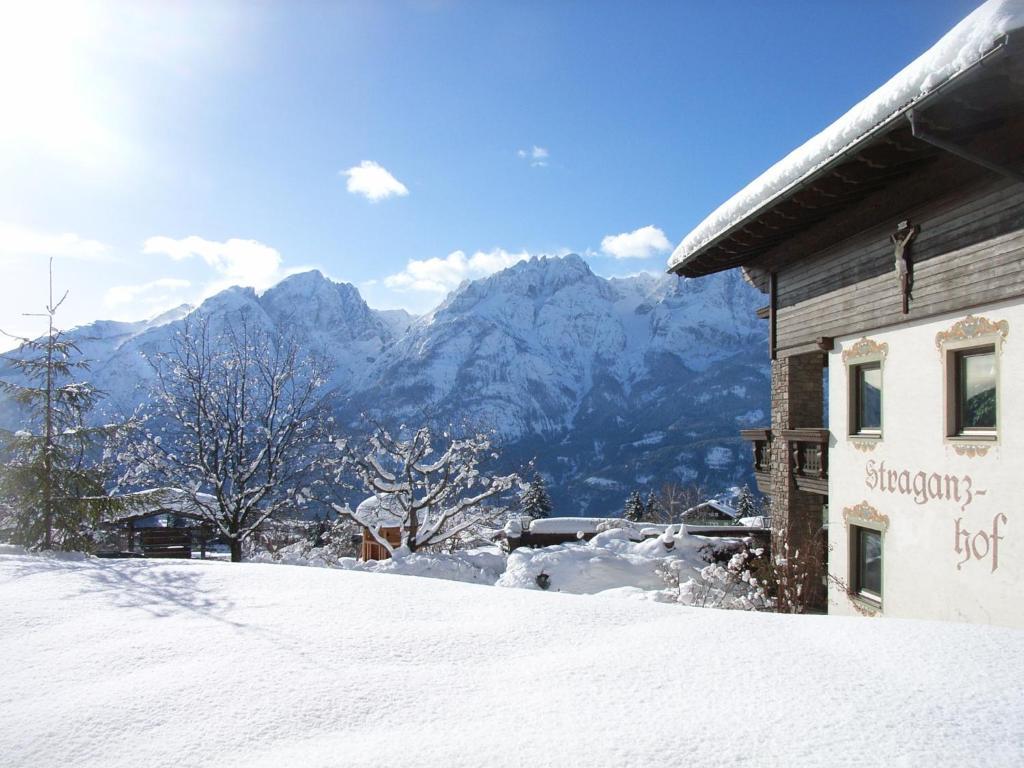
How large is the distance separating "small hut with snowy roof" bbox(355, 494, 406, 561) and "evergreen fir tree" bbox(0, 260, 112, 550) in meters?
9.05

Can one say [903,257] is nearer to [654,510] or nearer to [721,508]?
[721,508]

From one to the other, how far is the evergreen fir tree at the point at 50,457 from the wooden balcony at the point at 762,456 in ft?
39.9

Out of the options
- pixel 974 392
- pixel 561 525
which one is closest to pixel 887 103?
pixel 974 392

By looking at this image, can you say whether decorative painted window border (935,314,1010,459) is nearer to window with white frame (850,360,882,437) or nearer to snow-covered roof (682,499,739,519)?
window with white frame (850,360,882,437)

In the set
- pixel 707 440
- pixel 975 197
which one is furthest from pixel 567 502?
pixel 975 197

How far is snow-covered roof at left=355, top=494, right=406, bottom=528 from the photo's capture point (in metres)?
19.2

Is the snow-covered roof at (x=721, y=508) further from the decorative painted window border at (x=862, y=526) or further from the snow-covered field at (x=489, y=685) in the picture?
the snow-covered field at (x=489, y=685)

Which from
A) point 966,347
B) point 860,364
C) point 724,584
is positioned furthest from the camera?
point 724,584

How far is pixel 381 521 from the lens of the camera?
65.6 feet

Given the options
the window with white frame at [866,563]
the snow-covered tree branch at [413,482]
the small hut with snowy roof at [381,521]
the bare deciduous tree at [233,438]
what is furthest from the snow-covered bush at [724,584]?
the bare deciduous tree at [233,438]

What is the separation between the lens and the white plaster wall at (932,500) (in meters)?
7.05

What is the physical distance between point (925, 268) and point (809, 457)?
444 centimetres

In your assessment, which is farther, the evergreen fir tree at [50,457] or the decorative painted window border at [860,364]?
the evergreen fir tree at [50,457]

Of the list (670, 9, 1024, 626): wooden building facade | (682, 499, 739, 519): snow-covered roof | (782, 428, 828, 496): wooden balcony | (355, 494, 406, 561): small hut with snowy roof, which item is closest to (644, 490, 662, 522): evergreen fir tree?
(682, 499, 739, 519): snow-covered roof
